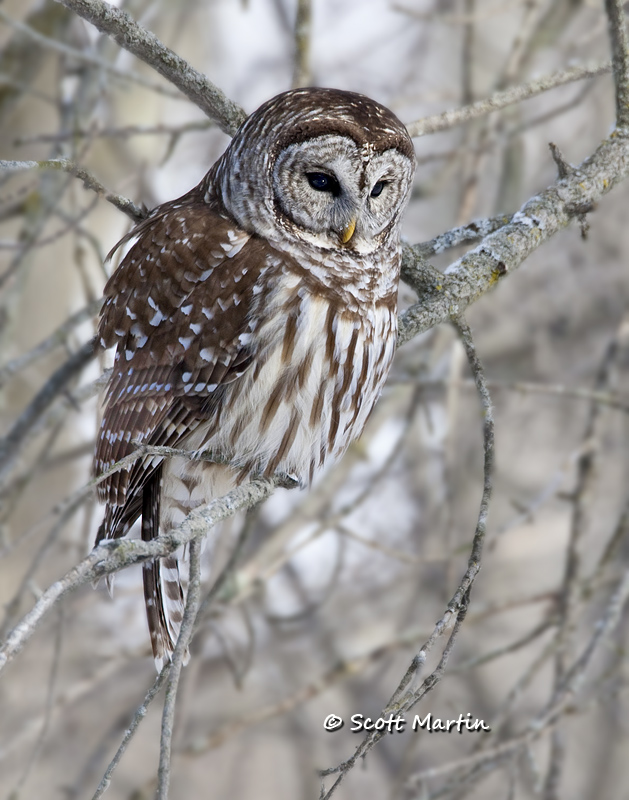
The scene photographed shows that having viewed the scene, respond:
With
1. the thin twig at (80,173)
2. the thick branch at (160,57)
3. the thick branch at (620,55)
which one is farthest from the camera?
the thick branch at (620,55)

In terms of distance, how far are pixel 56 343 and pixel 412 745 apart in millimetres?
2043

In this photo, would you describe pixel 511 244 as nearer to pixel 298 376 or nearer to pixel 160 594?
pixel 298 376

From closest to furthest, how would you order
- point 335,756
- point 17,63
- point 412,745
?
1. point 412,745
2. point 17,63
3. point 335,756

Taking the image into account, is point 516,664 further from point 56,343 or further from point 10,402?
point 56,343

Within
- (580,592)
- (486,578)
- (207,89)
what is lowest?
(580,592)

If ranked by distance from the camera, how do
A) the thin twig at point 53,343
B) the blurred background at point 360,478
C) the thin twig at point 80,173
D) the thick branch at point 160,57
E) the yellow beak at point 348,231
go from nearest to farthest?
the thin twig at point 80,173 → the thick branch at point 160,57 → the yellow beak at point 348,231 → the thin twig at point 53,343 → the blurred background at point 360,478

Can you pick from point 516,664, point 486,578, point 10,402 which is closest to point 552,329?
point 486,578

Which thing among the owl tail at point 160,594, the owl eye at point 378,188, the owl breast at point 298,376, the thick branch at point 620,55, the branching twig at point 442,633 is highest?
the thick branch at point 620,55

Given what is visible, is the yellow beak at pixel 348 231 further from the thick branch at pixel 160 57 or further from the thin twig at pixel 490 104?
the thick branch at pixel 160 57

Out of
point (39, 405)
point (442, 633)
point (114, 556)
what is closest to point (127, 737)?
point (114, 556)

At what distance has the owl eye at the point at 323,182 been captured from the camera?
2736 millimetres

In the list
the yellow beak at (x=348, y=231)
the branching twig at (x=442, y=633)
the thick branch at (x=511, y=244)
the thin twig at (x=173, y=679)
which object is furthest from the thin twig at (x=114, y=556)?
the yellow beak at (x=348, y=231)

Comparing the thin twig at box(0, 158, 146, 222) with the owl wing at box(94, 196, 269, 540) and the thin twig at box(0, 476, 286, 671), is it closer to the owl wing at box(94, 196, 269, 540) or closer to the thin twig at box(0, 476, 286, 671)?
the owl wing at box(94, 196, 269, 540)

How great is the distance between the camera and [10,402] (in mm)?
5512
